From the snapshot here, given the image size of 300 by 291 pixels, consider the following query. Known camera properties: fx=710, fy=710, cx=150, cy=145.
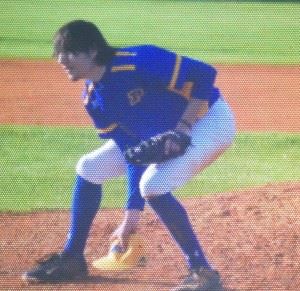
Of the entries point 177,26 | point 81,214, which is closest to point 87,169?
point 81,214

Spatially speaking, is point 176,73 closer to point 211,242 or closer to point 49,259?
point 49,259

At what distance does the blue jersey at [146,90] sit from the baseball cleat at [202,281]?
2.54 ft

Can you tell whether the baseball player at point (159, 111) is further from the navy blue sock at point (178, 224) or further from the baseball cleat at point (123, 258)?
the baseball cleat at point (123, 258)

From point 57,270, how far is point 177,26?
19.3 m

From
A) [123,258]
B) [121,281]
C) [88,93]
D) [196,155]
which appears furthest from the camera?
[123,258]

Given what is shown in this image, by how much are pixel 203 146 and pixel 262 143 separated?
4453 mm

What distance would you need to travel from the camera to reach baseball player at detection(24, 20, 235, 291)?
11.7 feet

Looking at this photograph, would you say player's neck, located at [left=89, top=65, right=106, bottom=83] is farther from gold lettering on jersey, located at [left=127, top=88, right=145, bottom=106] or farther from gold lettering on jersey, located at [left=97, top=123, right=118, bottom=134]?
gold lettering on jersey, located at [left=97, top=123, right=118, bottom=134]

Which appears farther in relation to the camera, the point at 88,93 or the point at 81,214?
the point at 81,214

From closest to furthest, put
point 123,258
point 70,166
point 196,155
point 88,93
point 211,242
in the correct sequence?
1. point 196,155
2. point 88,93
3. point 123,258
4. point 211,242
5. point 70,166

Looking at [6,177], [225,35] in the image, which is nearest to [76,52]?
[6,177]

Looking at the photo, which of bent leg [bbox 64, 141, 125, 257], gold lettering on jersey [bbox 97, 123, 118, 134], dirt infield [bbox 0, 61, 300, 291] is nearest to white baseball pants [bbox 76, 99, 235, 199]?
gold lettering on jersey [bbox 97, 123, 118, 134]

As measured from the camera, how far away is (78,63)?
11.8 ft

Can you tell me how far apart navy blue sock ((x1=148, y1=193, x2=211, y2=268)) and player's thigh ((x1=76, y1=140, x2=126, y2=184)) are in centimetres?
49
